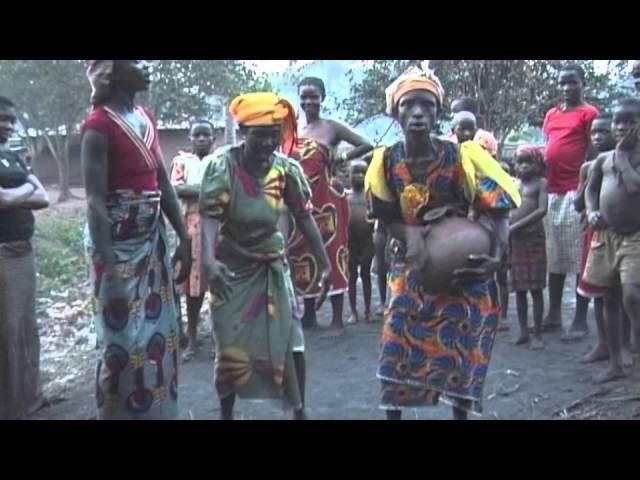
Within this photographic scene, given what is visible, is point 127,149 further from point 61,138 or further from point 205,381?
point 61,138

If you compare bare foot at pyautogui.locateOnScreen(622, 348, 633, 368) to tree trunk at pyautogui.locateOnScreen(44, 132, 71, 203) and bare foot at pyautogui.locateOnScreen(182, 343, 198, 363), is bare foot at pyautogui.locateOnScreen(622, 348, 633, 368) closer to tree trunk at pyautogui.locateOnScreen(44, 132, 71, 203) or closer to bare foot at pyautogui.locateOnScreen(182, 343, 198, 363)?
bare foot at pyautogui.locateOnScreen(182, 343, 198, 363)

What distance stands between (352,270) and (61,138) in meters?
15.2

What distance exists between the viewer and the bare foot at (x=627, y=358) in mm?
5367

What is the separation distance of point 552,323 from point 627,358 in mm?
A: 1129

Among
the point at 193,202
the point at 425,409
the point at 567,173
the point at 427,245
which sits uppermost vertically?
the point at 567,173

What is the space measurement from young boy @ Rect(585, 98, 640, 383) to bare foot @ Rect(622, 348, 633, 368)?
154 millimetres

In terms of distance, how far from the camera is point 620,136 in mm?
4996

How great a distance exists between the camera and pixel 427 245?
3939 millimetres

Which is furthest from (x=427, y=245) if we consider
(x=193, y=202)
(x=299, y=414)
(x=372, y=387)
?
(x=193, y=202)

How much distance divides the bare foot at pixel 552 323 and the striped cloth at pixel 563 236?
0.38 m

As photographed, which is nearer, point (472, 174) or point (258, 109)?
point (472, 174)

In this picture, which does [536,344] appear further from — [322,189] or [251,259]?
[251,259]

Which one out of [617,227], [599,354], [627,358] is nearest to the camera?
[617,227]

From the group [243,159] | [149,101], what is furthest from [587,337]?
[149,101]
